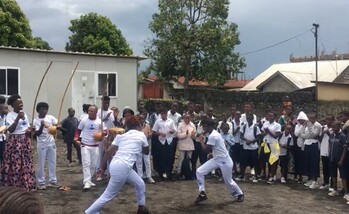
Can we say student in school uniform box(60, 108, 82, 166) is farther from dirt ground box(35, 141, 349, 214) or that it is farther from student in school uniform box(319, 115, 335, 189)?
student in school uniform box(319, 115, 335, 189)

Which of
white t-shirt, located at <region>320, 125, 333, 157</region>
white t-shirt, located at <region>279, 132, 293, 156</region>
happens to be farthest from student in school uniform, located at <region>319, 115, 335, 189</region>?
white t-shirt, located at <region>279, 132, 293, 156</region>

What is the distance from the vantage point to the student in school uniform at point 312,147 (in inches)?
473

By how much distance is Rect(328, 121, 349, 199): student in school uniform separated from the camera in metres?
10.8

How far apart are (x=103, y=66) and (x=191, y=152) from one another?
34.8ft

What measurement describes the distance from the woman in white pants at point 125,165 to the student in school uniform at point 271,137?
15.9 ft

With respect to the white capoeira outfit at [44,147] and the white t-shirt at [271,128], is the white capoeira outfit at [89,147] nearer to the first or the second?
the white capoeira outfit at [44,147]

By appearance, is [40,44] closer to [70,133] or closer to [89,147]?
[70,133]

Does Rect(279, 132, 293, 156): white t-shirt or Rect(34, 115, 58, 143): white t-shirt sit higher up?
Rect(34, 115, 58, 143): white t-shirt

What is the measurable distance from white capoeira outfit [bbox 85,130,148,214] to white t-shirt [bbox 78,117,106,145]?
8.35 ft

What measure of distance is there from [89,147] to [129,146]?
9.20ft

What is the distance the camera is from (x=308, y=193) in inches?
454

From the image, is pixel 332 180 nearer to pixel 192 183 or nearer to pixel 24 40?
pixel 192 183

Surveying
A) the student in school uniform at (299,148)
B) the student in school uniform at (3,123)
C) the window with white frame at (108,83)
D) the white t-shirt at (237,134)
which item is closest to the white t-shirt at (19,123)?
the student in school uniform at (3,123)

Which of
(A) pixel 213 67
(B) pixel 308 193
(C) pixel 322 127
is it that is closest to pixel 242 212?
(B) pixel 308 193
